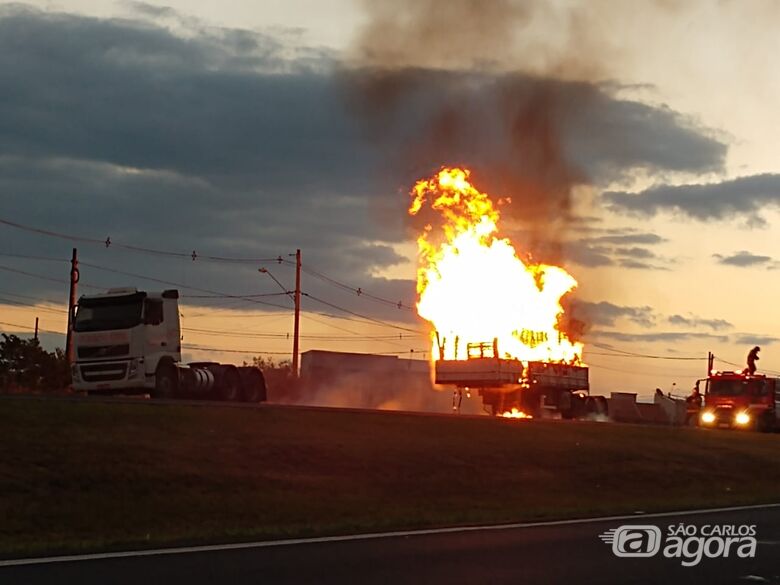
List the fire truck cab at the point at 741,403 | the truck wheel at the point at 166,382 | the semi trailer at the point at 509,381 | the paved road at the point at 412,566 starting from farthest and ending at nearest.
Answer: the fire truck cab at the point at 741,403, the semi trailer at the point at 509,381, the truck wheel at the point at 166,382, the paved road at the point at 412,566

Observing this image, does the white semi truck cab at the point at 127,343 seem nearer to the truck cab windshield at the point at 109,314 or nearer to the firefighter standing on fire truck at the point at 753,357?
the truck cab windshield at the point at 109,314

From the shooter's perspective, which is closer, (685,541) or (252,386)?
(685,541)

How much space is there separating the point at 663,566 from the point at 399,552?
118 inches

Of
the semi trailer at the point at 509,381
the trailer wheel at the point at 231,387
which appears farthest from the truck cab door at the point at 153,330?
the semi trailer at the point at 509,381

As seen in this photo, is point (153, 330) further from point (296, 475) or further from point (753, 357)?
point (753, 357)

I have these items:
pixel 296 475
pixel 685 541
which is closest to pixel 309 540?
pixel 685 541

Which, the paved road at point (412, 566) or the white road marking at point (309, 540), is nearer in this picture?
the paved road at point (412, 566)

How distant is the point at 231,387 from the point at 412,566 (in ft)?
89.4

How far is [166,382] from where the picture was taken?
35.9m

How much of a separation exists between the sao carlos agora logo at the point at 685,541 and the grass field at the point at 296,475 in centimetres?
336

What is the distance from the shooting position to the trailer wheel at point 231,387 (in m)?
38.9

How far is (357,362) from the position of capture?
94.2 meters

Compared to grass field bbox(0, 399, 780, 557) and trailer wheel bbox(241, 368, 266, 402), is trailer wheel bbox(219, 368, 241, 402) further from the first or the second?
grass field bbox(0, 399, 780, 557)

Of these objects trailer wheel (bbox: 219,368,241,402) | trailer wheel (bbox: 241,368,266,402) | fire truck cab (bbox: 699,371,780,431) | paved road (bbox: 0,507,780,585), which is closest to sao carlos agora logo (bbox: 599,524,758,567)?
paved road (bbox: 0,507,780,585)
